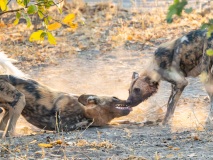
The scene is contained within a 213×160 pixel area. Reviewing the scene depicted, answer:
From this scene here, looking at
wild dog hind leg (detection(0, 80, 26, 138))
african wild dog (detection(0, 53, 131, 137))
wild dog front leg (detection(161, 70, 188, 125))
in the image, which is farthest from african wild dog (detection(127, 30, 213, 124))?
wild dog hind leg (detection(0, 80, 26, 138))

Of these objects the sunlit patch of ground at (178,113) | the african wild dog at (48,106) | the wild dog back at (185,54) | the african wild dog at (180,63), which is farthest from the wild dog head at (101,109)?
the wild dog back at (185,54)

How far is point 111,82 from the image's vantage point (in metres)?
6.88

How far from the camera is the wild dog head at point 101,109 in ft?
16.6

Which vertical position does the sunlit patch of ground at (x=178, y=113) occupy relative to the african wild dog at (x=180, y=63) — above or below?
below

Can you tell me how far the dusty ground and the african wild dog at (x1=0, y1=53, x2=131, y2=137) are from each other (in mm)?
134

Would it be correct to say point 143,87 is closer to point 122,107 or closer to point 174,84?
point 174,84

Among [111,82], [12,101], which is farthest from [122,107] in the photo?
[111,82]

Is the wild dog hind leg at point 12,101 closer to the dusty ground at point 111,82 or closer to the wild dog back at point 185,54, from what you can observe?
the dusty ground at point 111,82

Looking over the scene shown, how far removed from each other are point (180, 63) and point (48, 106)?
1391 millimetres

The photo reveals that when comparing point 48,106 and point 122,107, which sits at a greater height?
point 48,106

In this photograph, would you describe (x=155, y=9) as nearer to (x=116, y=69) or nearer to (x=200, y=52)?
(x=116, y=69)

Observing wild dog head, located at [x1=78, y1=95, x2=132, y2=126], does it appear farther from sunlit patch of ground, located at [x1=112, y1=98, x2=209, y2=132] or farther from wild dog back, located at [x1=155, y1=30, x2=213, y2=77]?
wild dog back, located at [x1=155, y1=30, x2=213, y2=77]

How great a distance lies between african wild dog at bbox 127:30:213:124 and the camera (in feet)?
18.2

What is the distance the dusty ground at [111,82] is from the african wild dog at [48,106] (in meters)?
0.13
